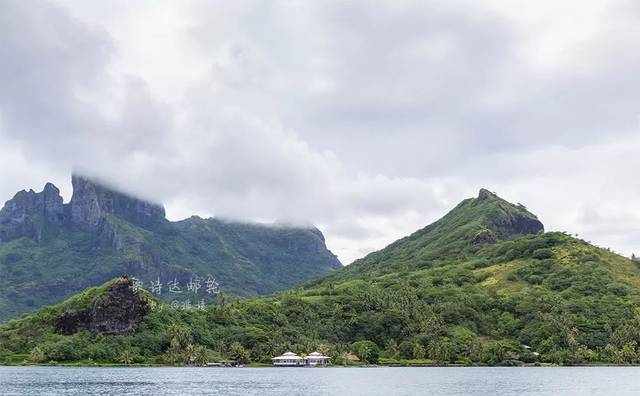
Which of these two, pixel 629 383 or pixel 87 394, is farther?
pixel 629 383

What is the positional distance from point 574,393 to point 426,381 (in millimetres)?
46820

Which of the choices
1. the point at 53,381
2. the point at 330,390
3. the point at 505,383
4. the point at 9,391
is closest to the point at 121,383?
the point at 53,381

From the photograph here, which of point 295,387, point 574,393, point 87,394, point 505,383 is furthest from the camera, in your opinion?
point 505,383

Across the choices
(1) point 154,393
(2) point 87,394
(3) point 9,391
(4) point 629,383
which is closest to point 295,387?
(1) point 154,393

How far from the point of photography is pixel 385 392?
140 metres

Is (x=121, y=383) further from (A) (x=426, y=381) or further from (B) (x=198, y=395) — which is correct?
(A) (x=426, y=381)

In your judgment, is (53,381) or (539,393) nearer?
(539,393)

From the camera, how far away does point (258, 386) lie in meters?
159

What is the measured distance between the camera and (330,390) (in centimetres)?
14575

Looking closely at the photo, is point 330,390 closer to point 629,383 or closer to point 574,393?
point 574,393

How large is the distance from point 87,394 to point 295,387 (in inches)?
1794

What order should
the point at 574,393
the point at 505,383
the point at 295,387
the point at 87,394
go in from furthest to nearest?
1. the point at 505,383
2. the point at 295,387
3. the point at 574,393
4. the point at 87,394

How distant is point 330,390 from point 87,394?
4811 centimetres

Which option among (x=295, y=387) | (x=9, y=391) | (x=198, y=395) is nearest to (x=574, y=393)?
(x=295, y=387)
